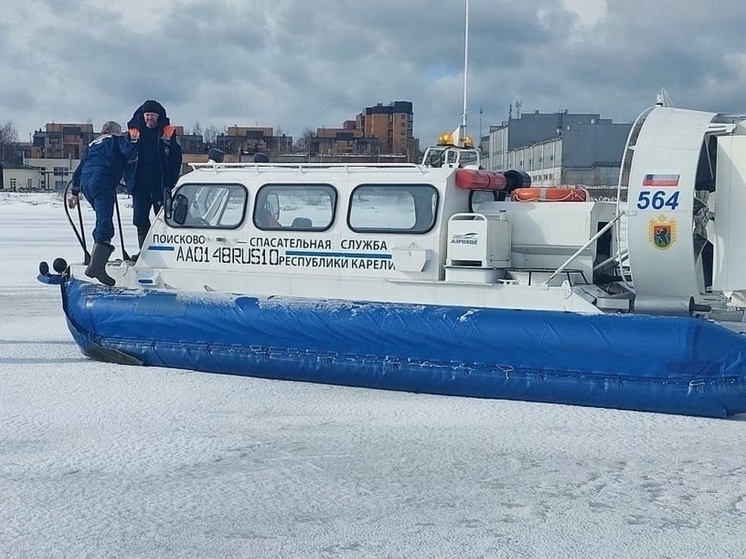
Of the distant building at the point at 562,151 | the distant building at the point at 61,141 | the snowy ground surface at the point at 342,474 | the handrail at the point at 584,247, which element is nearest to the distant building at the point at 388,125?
the handrail at the point at 584,247

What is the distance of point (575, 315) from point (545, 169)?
31.1 metres

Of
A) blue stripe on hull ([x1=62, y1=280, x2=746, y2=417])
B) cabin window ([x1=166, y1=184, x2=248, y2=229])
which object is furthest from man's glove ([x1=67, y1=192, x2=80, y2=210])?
blue stripe on hull ([x1=62, y1=280, x2=746, y2=417])

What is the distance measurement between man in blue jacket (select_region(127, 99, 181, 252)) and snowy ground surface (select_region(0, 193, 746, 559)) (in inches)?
74.5

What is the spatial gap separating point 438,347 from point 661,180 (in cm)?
163

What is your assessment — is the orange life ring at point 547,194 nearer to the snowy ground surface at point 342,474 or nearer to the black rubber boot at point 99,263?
the snowy ground surface at point 342,474

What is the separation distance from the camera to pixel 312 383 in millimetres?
5621

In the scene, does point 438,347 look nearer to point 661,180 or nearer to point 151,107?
point 661,180

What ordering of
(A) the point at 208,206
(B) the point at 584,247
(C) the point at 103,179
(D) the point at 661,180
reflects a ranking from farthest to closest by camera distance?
(C) the point at 103,179 → (A) the point at 208,206 → (B) the point at 584,247 → (D) the point at 661,180

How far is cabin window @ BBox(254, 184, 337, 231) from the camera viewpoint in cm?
614

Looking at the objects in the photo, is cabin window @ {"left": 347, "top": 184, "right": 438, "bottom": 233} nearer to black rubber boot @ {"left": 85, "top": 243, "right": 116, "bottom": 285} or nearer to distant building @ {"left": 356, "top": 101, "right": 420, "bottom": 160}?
black rubber boot @ {"left": 85, "top": 243, "right": 116, "bottom": 285}

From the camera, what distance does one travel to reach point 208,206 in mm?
6523

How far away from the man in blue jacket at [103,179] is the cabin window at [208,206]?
0.51m

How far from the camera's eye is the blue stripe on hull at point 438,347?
4.76 m

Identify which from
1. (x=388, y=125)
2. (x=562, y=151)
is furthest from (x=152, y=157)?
(x=562, y=151)
